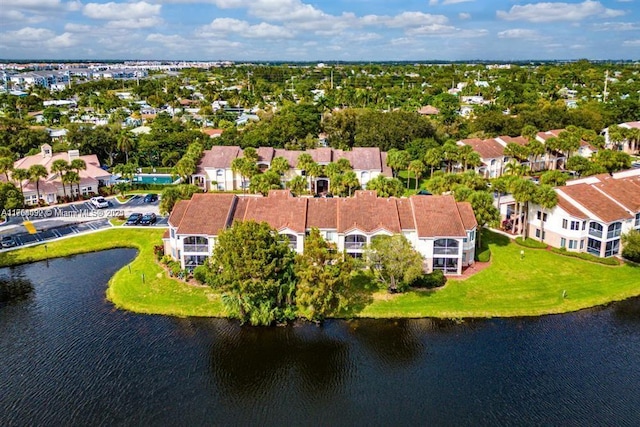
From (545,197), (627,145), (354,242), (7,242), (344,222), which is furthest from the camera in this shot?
(627,145)

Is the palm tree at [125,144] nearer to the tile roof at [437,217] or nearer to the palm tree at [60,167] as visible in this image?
the palm tree at [60,167]

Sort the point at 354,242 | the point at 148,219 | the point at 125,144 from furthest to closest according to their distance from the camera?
the point at 125,144
the point at 148,219
the point at 354,242

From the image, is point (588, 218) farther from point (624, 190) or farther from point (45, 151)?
point (45, 151)

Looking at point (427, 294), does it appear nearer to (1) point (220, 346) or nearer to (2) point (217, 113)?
(1) point (220, 346)

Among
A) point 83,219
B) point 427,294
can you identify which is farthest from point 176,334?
point 83,219

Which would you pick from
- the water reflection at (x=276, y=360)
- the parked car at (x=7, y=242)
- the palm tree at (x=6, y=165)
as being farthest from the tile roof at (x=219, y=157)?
the water reflection at (x=276, y=360)

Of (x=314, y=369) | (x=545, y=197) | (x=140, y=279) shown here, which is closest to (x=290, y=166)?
(x=140, y=279)

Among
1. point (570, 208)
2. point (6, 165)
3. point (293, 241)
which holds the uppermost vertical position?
point (6, 165)

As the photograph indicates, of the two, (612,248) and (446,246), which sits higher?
(446,246)
